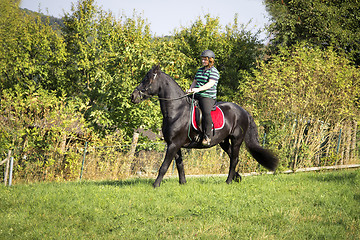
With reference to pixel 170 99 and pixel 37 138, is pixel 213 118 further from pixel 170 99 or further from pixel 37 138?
pixel 37 138

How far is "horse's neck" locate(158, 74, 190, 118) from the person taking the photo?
27.4 ft

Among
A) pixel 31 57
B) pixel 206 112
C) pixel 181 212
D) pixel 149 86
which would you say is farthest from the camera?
pixel 31 57

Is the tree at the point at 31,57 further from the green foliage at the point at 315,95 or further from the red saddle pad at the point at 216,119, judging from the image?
the red saddle pad at the point at 216,119

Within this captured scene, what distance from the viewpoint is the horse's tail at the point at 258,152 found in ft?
31.3

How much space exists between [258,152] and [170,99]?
309 centimetres

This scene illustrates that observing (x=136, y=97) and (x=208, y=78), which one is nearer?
(x=136, y=97)

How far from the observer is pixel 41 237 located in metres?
5.97

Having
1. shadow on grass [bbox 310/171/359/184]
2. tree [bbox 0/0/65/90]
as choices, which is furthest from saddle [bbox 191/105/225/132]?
tree [bbox 0/0/65/90]

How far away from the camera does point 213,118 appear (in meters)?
8.78

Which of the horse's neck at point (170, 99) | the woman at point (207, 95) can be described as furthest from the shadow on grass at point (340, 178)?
the horse's neck at point (170, 99)

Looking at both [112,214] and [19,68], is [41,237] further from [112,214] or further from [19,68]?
[19,68]

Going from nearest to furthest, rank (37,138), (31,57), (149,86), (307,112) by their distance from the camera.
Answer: (149,86) < (37,138) < (307,112) < (31,57)

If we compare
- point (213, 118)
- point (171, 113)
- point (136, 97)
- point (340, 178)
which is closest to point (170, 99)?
point (171, 113)

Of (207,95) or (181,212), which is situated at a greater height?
(207,95)
